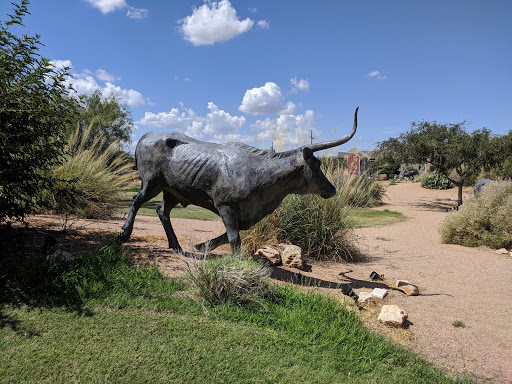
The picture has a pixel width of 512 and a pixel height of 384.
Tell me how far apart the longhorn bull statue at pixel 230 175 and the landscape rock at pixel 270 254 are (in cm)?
139

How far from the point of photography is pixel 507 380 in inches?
111

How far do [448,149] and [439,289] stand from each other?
15634mm

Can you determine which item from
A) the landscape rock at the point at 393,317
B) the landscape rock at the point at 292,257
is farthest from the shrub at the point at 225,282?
the landscape rock at the point at 292,257

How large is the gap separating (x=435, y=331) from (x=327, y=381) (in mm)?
1744

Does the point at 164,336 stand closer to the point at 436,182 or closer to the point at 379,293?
the point at 379,293

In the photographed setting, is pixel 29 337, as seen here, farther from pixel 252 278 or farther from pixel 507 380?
pixel 507 380

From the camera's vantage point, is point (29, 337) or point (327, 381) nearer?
point (327, 381)

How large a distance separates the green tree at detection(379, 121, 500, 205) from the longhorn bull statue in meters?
16.8

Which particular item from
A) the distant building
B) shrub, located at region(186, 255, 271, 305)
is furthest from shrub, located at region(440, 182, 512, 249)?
shrub, located at region(186, 255, 271, 305)

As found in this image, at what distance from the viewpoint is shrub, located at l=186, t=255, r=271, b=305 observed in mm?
3445

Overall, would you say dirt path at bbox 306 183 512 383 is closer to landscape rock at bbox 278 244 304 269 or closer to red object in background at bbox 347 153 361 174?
landscape rock at bbox 278 244 304 269

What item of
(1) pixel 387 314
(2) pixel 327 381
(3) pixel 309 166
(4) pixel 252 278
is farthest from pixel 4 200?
(1) pixel 387 314

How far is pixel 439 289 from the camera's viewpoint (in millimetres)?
5234

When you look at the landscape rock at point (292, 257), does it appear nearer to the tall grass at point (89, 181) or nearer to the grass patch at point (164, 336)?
the grass patch at point (164, 336)
